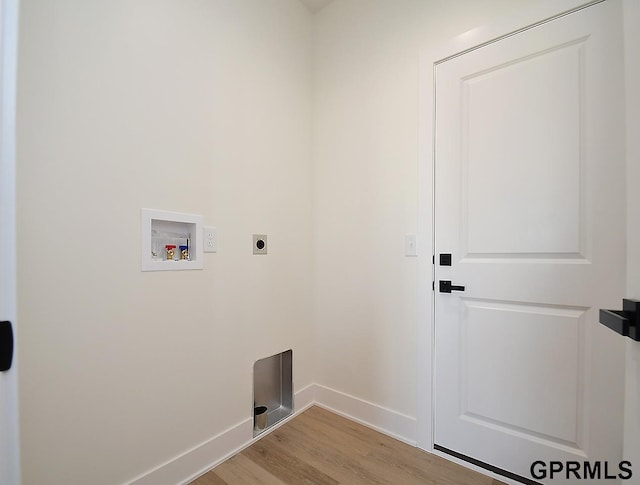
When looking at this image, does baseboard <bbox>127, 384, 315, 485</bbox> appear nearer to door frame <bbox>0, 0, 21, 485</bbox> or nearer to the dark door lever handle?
door frame <bbox>0, 0, 21, 485</bbox>

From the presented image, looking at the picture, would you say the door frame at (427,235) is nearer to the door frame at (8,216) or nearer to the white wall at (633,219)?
the white wall at (633,219)

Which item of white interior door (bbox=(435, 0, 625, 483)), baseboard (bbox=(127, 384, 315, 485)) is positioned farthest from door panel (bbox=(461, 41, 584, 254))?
baseboard (bbox=(127, 384, 315, 485))

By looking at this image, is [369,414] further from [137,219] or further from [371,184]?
[137,219]

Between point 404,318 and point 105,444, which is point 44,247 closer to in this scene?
point 105,444

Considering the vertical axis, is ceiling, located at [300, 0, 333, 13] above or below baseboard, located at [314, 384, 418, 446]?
above

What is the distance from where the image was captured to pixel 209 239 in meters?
1.53

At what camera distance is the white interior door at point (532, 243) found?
1.20 meters

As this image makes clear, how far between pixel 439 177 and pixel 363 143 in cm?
59

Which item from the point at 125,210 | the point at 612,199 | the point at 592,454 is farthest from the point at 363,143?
the point at 592,454

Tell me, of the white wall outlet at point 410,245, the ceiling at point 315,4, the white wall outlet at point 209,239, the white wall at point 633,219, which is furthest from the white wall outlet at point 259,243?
the ceiling at point 315,4

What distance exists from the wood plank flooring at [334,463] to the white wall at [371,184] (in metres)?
0.18

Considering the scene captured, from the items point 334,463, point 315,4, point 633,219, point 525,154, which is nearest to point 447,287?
point 525,154

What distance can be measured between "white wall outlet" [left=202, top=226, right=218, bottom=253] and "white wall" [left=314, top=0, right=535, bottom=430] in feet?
2.78

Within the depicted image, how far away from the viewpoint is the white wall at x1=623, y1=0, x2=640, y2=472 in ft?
2.27
